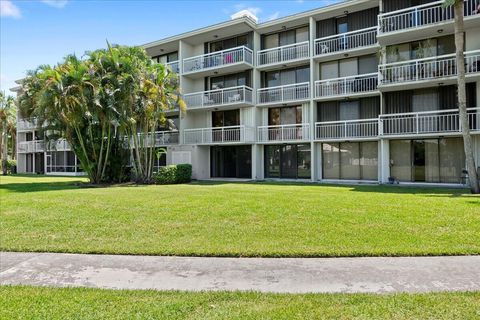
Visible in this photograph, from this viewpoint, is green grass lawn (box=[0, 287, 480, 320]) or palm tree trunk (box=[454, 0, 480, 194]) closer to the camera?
green grass lawn (box=[0, 287, 480, 320])

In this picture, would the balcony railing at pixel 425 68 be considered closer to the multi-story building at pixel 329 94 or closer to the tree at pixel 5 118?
the multi-story building at pixel 329 94

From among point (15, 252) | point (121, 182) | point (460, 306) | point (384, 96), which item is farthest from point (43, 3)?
point (384, 96)

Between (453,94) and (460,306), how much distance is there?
731 inches

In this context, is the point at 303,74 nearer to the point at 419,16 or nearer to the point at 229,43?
the point at 229,43

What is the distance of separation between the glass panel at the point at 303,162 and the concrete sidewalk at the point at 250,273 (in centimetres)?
1822

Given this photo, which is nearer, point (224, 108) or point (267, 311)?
point (267, 311)

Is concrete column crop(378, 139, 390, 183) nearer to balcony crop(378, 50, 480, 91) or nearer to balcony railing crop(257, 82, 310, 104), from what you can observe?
balcony crop(378, 50, 480, 91)

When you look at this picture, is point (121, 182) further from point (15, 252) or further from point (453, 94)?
point (453, 94)

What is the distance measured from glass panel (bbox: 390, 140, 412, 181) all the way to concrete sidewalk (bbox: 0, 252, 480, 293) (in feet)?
51.3

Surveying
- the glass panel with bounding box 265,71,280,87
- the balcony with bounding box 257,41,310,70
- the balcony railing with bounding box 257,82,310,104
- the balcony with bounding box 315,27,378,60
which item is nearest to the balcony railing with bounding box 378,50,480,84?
the balcony with bounding box 315,27,378,60

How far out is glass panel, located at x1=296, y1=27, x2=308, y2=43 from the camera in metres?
24.5

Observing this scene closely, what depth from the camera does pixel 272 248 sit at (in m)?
6.61

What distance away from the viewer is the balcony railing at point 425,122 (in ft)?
59.7

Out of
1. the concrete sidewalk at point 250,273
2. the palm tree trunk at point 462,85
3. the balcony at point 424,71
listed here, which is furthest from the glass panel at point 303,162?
the concrete sidewalk at point 250,273
